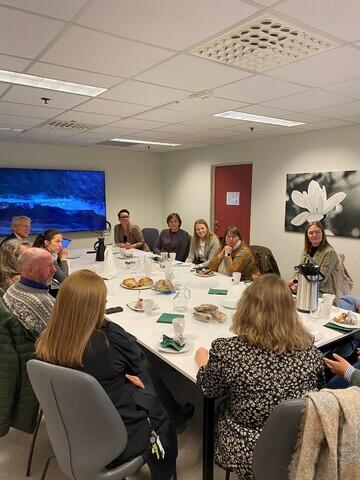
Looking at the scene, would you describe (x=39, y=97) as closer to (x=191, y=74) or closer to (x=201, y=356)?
(x=191, y=74)

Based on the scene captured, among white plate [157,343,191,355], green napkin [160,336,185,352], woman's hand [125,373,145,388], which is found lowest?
woman's hand [125,373,145,388]

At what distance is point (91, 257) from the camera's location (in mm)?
4312

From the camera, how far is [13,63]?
229 cm

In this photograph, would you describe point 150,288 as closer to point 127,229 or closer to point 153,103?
point 153,103

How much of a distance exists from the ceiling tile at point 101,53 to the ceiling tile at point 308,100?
1.45 m

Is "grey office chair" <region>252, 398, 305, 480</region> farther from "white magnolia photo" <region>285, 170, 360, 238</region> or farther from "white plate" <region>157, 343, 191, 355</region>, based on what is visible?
"white magnolia photo" <region>285, 170, 360, 238</region>

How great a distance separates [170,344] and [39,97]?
2.61 meters

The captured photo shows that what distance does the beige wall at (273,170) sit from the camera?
4469 mm

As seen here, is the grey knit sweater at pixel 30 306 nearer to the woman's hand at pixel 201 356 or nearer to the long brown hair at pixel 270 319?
the woman's hand at pixel 201 356

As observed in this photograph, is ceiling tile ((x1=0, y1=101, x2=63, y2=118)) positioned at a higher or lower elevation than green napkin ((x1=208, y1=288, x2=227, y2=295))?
higher

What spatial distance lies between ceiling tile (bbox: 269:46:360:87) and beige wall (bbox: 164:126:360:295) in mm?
2028

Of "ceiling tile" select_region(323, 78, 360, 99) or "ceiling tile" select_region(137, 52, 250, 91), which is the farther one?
"ceiling tile" select_region(323, 78, 360, 99)

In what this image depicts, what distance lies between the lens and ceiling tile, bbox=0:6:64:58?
5.52 ft

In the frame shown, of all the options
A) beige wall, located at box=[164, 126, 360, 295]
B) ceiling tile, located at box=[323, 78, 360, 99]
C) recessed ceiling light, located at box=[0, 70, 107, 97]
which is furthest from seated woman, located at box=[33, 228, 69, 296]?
beige wall, located at box=[164, 126, 360, 295]
